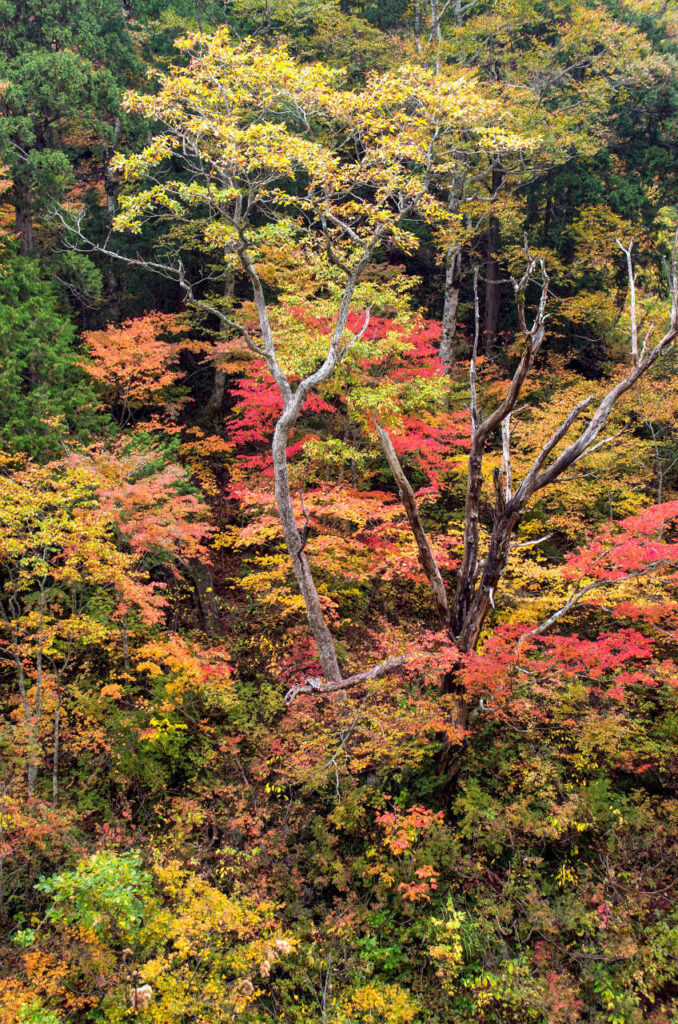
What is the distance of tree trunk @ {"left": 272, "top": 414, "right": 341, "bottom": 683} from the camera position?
845 cm

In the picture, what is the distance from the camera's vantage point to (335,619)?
10.9 meters

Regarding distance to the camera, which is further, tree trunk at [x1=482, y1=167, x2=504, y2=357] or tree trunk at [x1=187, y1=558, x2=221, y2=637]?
tree trunk at [x1=482, y1=167, x2=504, y2=357]

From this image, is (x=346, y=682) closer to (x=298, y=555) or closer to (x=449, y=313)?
(x=298, y=555)

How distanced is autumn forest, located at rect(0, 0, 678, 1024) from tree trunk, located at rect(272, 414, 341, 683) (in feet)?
0.16

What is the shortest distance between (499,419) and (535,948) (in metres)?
6.04

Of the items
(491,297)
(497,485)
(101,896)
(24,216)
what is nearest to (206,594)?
(101,896)

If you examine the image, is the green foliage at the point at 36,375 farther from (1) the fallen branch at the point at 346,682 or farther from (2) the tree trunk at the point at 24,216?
(1) the fallen branch at the point at 346,682

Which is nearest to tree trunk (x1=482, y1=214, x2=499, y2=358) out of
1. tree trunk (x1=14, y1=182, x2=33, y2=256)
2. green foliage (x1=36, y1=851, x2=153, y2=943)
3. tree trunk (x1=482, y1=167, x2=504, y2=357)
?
tree trunk (x1=482, y1=167, x2=504, y2=357)

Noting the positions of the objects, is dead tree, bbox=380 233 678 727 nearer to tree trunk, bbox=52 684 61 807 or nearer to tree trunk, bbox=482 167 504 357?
tree trunk, bbox=52 684 61 807

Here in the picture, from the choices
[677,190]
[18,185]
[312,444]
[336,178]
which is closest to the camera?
[336,178]

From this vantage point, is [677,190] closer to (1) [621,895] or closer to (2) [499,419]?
(2) [499,419]

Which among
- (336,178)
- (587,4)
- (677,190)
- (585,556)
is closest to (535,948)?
(585,556)

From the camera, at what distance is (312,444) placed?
34.3 ft

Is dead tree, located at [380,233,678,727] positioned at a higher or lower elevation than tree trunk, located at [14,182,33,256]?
lower
